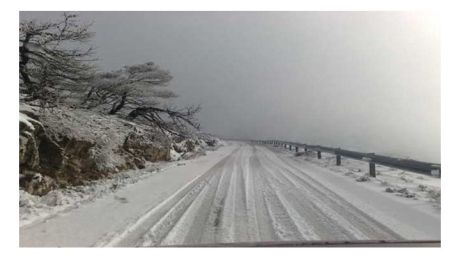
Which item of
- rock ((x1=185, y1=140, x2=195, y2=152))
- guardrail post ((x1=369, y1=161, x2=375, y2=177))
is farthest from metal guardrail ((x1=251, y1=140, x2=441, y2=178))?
rock ((x1=185, y1=140, x2=195, y2=152))

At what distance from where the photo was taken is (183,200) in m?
6.07

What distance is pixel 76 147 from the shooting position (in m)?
6.67

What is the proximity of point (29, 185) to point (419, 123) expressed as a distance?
16.9 ft

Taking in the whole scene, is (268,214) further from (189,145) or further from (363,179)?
(363,179)

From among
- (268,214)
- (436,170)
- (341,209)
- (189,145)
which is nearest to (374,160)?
(436,170)

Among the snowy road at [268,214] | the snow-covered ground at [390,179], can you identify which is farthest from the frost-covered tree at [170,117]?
the snow-covered ground at [390,179]

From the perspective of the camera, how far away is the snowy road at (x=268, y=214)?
502 centimetres

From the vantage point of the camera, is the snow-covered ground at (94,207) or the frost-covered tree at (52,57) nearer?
the snow-covered ground at (94,207)

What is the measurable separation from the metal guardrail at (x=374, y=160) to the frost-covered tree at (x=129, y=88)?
1.87 meters

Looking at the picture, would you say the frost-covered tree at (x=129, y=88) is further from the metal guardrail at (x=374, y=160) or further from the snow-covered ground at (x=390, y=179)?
the snow-covered ground at (x=390, y=179)

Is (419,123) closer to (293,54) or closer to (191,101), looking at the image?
(293,54)

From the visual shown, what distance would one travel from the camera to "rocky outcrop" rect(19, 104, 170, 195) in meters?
5.89

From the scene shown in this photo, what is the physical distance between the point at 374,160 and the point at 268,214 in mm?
3520
